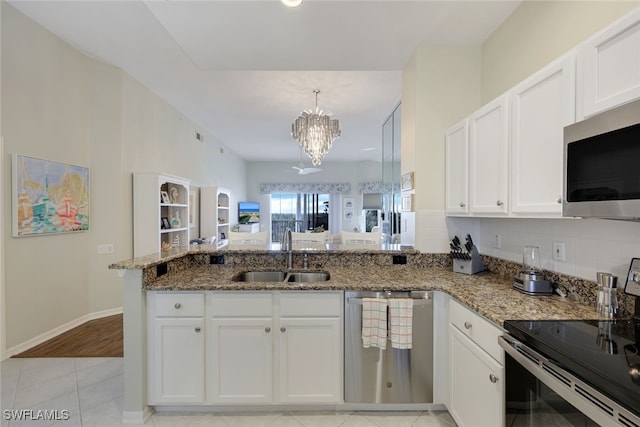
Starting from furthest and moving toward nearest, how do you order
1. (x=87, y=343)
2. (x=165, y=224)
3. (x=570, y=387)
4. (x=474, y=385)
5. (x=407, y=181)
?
(x=165, y=224)
(x=87, y=343)
(x=407, y=181)
(x=474, y=385)
(x=570, y=387)

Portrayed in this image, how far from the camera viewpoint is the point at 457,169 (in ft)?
7.77

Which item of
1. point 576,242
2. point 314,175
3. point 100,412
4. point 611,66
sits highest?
point 314,175

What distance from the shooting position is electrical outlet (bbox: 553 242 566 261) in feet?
5.71

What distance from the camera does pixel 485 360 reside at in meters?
1.50

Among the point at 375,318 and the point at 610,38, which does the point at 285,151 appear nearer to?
the point at 375,318

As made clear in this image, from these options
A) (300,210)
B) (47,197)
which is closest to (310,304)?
(47,197)

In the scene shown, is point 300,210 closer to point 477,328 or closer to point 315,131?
point 315,131

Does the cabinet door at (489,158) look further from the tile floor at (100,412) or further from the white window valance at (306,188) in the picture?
the white window valance at (306,188)

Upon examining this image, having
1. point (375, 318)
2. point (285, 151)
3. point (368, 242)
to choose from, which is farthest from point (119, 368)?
point (285, 151)

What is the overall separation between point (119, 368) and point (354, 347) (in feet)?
6.74

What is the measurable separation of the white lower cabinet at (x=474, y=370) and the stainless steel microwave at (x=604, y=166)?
66cm

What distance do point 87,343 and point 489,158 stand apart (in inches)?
153

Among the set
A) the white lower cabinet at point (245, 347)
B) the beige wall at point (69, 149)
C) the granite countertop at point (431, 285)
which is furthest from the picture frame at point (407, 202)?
the beige wall at point (69, 149)

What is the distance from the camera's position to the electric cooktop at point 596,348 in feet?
2.82
